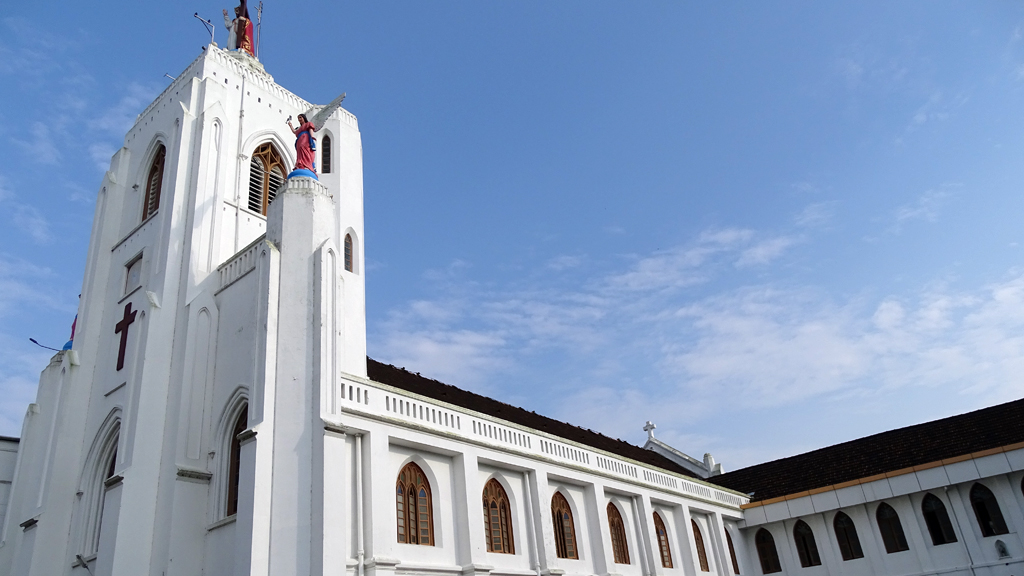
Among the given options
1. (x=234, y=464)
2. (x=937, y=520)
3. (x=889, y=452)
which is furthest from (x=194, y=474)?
(x=889, y=452)

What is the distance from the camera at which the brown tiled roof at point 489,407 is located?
20.3 metres

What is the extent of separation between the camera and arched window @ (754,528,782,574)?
87.5 ft

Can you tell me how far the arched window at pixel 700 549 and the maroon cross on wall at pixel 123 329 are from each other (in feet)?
56.6

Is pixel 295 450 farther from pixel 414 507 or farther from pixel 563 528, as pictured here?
pixel 563 528

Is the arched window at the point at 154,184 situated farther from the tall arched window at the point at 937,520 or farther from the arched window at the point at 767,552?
the tall arched window at the point at 937,520

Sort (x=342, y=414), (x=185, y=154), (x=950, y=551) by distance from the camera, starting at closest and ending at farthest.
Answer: (x=342, y=414)
(x=185, y=154)
(x=950, y=551)

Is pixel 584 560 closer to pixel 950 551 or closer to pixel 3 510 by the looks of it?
pixel 950 551

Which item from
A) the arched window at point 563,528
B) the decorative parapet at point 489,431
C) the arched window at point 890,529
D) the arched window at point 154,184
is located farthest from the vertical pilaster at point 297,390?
the arched window at point 890,529

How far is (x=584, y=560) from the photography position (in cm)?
1939

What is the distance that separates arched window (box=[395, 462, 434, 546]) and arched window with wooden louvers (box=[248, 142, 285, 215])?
28.1 ft

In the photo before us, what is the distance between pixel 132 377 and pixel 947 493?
2384 centimetres

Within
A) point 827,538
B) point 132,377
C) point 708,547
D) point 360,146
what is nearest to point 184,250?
point 132,377

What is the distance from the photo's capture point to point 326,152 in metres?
21.3

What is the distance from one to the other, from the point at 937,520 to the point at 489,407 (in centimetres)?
1485
